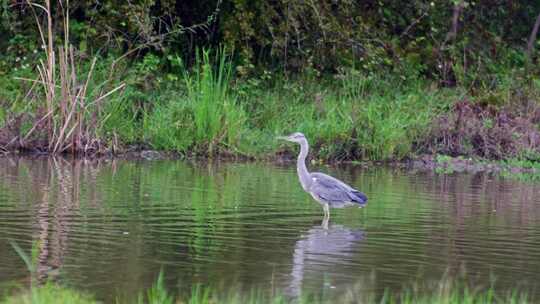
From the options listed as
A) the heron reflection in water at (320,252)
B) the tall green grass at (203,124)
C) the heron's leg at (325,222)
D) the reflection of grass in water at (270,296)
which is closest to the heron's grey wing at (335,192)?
the heron's leg at (325,222)

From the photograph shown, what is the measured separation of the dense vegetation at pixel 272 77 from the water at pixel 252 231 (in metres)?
2.19

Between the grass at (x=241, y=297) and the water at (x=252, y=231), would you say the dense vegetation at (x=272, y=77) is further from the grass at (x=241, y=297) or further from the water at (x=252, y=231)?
the grass at (x=241, y=297)

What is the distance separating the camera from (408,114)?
835 inches

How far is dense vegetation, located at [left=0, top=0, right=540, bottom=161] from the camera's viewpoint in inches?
786

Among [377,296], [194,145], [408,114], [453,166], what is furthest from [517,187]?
[377,296]

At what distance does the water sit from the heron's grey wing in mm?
251

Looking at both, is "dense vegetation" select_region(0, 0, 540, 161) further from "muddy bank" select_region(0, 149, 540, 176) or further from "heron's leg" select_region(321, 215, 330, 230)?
"heron's leg" select_region(321, 215, 330, 230)

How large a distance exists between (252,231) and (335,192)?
189 cm

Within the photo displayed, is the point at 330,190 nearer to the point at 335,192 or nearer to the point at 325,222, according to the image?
the point at 335,192

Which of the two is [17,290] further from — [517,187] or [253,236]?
[517,187]

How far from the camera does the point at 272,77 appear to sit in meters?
24.1

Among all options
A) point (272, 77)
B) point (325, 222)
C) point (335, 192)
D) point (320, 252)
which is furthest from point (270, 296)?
point (272, 77)

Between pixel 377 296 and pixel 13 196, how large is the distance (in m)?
6.32

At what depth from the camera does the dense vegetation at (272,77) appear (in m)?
20.0
